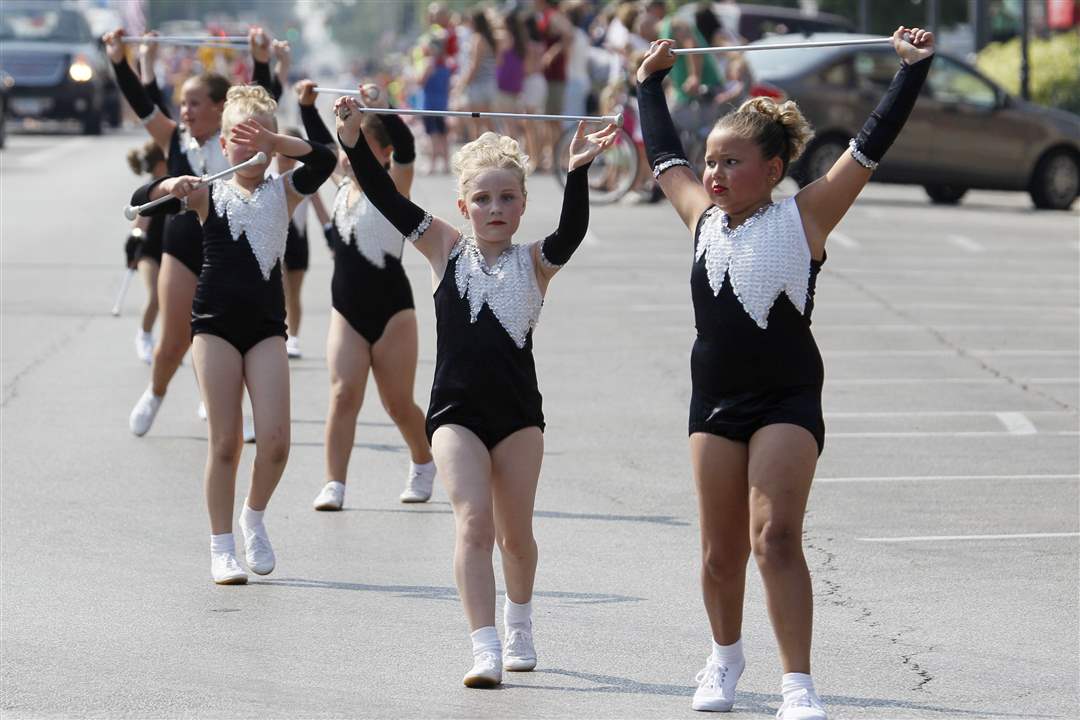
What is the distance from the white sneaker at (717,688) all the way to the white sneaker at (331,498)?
3.07 meters

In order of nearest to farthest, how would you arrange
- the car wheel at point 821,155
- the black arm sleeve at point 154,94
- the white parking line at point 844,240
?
1. the black arm sleeve at point 154,94
2. the white parking line at point 844,240
3. the car wheel at point 821,155

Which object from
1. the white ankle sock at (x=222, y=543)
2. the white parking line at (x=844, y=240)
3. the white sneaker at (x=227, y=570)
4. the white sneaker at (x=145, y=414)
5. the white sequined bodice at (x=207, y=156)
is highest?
the white sequined bodice at (x=207, y=156)

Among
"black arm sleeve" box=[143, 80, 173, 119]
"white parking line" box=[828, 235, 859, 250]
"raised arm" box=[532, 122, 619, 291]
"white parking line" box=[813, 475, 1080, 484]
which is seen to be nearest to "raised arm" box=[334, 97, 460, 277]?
"raised arm" box=[532, 122, 619, 291]

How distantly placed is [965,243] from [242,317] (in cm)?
1351

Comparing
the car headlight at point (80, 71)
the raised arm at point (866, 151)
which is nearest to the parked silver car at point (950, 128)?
the car headlight at point (80, 71)

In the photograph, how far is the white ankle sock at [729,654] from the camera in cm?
542

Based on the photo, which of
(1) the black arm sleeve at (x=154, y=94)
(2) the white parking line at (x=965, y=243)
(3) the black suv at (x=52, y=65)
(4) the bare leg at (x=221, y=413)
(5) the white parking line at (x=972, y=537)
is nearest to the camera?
(4) the bare leg at (x=221, y=413)

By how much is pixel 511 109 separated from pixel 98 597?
18.6m

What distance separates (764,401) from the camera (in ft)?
17.0

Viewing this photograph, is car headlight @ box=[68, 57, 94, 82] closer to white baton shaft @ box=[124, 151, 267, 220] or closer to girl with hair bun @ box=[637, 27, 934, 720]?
white baton shaft @ box=[124, 151, 267, 220]

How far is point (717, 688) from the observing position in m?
5.39

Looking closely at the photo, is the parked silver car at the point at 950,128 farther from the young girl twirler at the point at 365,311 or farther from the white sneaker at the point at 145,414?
the young girl twirler at the point at 365,311

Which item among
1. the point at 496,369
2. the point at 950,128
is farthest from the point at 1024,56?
the point at 496,369

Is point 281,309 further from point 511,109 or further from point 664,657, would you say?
point 511,109
